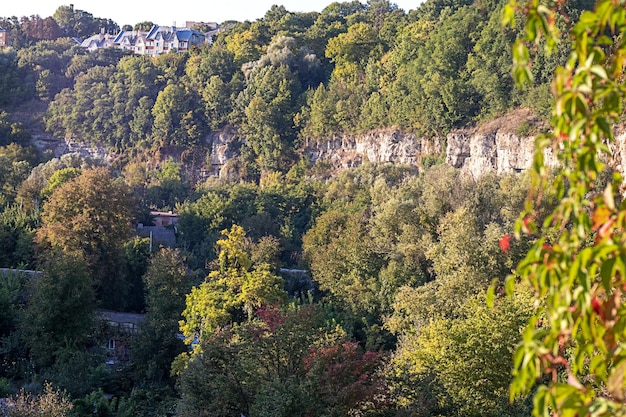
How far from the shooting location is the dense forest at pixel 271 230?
13086 millimetres

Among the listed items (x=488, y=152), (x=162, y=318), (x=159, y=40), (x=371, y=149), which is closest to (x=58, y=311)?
(x=162, y=318)

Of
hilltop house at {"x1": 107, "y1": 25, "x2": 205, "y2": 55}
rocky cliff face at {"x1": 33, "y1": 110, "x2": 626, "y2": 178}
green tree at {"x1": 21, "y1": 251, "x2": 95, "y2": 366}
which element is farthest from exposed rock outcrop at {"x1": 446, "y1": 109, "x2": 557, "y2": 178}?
hilltop house at {"x1": 107, "y1": 25, "x2": 205, "y2": 55}

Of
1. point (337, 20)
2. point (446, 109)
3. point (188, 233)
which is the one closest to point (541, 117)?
point (446, 109)

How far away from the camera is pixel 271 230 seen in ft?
109

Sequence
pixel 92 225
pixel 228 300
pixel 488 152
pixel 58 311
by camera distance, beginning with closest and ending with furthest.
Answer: pixel 228 300 < pixel 58 311 < pixel 92 225 < pixel 488 152

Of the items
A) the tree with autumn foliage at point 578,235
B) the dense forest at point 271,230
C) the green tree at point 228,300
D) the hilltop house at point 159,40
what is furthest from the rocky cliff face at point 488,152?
the hilltop house at point 159,40

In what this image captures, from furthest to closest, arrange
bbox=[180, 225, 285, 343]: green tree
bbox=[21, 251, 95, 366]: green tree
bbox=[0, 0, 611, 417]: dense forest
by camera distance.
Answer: bbox=[21, 251, 95, 366]: green tree → bbox=[180, 225, 285, 343]: green tree → bbox=[0, 0, 611, 417]: dense forest

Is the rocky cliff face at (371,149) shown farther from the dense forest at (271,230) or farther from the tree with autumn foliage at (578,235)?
the tree with autumn foliage at (578,235)

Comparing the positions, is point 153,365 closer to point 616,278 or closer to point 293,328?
point 293,328

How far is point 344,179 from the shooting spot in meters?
35.2

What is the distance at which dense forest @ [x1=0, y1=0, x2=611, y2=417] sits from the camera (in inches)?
515

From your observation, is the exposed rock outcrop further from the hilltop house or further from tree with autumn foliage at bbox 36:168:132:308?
Answer: the hilltop house

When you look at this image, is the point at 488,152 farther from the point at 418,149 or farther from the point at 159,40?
the point at 159,40

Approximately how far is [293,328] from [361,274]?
1109 centimetres
